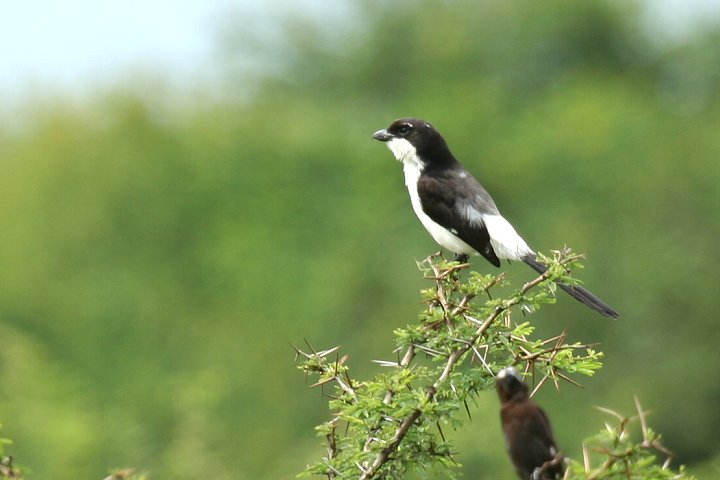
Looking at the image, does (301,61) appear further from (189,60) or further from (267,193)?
(267,193)

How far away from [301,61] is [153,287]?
26.6 metres

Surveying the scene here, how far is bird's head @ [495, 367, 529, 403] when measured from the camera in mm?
5477

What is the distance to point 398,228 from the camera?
178 feet

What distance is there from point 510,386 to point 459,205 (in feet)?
15.5

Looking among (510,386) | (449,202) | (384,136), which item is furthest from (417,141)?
(510,386)

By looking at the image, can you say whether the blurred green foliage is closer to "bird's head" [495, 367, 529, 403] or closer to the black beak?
the black beak

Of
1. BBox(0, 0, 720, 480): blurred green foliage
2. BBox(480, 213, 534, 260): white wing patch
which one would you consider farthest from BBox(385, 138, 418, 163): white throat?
BBox(0, 0, 720, 480): blurred green foliage

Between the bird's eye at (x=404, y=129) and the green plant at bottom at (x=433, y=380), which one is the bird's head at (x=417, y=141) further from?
the green plant at bottom at (x=433, y=380)

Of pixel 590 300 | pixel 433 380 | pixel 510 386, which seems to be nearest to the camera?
pixel 510 386

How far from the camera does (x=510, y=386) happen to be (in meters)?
5.49

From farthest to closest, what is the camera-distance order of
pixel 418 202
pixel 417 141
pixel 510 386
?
pixel 417 141, pixel 418 202, pixel 510 386

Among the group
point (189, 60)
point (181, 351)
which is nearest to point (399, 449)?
point (181, 351)

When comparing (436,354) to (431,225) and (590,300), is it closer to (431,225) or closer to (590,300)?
(590,300)

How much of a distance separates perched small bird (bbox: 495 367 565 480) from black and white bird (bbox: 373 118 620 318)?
4.05m
